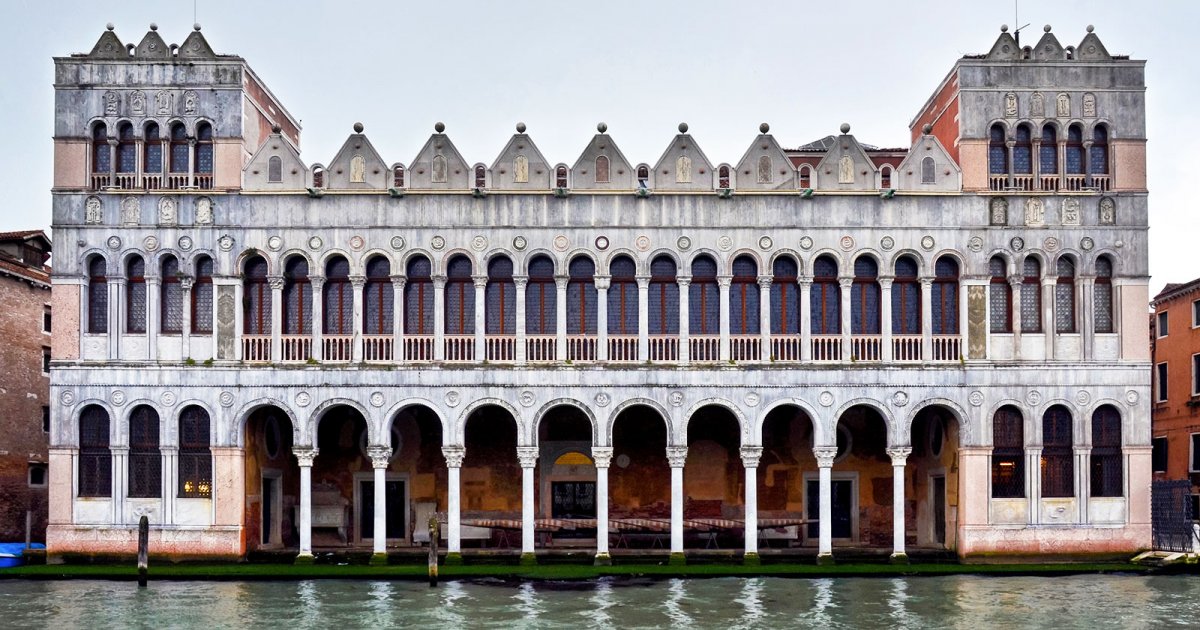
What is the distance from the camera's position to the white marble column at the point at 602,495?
111ft

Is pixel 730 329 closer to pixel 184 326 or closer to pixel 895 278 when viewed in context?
pixel 895 278

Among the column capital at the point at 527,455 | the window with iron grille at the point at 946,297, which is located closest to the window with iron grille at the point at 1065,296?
the window with iron grille at the point at 946,297

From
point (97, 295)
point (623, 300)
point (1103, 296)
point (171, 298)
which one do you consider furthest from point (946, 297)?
point (97, 295)

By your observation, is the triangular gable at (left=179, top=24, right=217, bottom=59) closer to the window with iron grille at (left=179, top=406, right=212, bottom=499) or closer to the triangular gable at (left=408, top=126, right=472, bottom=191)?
the triangular gable at (left=408, top=126, right=472, bottom=191)

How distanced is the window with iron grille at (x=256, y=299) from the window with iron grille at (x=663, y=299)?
9.41 metres

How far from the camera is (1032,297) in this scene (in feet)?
114

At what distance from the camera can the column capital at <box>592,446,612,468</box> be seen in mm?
33969

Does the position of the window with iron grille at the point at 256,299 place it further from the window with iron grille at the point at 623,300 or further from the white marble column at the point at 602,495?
the white marble column at the point at 602,495

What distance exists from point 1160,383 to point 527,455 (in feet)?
80.2

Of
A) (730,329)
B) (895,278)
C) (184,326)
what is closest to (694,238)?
(730,329)

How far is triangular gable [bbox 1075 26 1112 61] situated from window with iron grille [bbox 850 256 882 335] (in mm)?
7198

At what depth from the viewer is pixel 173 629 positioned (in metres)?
24.0

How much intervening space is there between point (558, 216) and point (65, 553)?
1429 cm

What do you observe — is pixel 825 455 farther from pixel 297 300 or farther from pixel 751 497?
pixel 297 300
